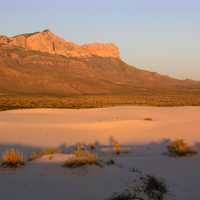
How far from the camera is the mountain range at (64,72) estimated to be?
10306cm

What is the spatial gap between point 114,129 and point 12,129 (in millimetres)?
4774

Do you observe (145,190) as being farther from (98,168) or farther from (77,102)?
(77,102)

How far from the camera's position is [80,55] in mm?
160125

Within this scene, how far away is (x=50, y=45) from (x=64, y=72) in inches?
1637

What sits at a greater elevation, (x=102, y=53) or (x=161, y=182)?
(x=102, y=53)

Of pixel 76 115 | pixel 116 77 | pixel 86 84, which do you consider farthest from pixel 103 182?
pixel 116 77

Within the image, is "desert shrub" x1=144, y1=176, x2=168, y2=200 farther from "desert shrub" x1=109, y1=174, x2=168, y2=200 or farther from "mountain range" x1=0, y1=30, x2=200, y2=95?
"mountain range" x1=0, y1=30, x2=200, y2=95

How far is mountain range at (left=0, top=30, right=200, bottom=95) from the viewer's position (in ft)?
338

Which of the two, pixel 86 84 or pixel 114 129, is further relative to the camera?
pixel 86 84

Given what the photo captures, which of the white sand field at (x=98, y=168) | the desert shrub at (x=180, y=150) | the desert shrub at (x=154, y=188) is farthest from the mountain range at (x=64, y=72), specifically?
the desert shrub at (x=154, y=188)

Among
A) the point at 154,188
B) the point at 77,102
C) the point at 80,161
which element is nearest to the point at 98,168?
the point at 80,161

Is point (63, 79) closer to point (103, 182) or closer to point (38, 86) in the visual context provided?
point (38, 86)

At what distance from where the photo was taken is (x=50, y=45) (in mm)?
160625

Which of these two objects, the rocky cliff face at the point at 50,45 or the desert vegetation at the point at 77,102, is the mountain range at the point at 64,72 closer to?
the rocky cliff face at the point at 50,45
